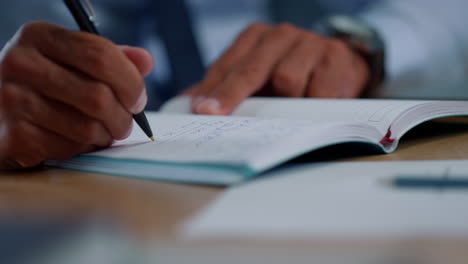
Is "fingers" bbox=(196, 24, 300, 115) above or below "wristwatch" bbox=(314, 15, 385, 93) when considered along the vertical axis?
above

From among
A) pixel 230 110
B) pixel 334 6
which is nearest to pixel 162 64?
pixel 334 6

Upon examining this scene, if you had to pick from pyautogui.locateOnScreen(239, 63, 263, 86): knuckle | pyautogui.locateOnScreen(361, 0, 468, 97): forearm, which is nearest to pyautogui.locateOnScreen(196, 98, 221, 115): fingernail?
pyautogui.locateOnScreen(239, 63, 263, 86): knuckle

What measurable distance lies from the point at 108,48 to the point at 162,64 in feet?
3.35

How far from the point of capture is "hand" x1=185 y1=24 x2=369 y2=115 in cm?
→ 84

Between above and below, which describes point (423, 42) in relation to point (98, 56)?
below

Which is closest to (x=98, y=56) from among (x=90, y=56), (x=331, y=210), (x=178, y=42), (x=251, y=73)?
(x=90, y=56)

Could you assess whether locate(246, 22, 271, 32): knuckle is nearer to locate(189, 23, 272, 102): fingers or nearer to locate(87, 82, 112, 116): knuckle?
locate(189, 23, 272, 102): fingers

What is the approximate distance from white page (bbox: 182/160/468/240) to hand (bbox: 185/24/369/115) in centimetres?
41

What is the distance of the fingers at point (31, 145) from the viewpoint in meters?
0.45

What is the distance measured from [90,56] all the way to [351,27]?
32.4 inches

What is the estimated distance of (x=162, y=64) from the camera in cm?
143

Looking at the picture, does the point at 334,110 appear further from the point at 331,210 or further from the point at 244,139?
the point at 331,210

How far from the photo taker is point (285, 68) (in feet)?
2.87

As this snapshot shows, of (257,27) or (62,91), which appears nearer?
(62,91)
